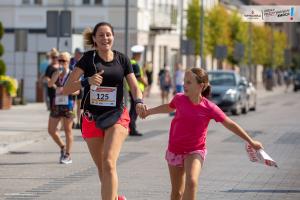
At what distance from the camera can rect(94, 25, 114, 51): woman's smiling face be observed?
31.8ft

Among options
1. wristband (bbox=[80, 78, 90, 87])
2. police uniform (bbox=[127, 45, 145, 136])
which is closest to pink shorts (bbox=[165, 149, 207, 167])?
wristband (bbox=[80, 78, 90, 87])

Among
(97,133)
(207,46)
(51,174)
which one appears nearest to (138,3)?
(207,46)

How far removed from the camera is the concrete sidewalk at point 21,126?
19.5 metres

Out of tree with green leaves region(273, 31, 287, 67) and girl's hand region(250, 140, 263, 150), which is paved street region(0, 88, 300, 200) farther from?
tree with green leaves region(273, 31, 287, 67)

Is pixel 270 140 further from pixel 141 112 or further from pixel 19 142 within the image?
pixel 141 112

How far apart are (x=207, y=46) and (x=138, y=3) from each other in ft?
53.2

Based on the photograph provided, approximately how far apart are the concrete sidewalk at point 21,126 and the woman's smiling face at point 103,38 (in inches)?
331

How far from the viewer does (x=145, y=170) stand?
14641 millimetres

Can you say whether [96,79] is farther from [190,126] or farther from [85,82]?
[190,126]

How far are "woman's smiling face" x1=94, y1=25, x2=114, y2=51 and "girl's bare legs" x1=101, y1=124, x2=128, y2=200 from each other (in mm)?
738

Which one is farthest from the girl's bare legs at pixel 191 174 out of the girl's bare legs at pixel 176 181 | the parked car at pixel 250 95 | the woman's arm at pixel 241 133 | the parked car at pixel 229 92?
the parked car at pixel 250 95

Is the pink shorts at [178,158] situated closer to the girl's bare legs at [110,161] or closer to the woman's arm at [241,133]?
the woman's arm at [241,133]

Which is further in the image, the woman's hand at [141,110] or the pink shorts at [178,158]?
the woman's hand at [141,110]

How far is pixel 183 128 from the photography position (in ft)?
28.9
